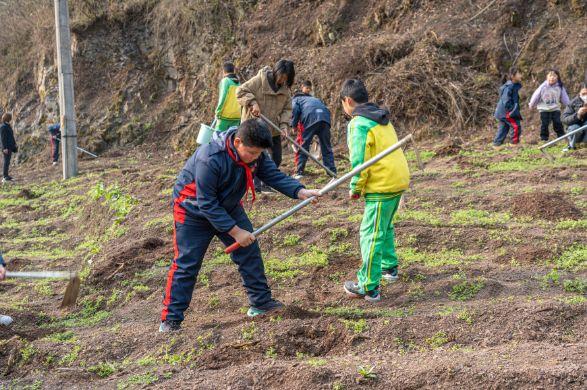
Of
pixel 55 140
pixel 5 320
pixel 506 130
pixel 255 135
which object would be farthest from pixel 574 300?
pixel 55 140

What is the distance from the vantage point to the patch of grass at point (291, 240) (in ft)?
26.1

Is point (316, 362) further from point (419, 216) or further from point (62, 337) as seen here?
point (419, 216)

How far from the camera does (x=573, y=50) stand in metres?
14.5

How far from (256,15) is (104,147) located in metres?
5.71

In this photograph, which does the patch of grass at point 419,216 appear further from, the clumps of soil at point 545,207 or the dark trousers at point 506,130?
the dark trousers at point 506,130

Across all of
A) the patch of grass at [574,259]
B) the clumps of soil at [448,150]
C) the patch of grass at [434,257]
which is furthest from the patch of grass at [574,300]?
the clumps of soil at [448,150]

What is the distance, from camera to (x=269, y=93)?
9.18 m

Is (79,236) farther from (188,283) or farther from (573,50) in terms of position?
(573,50)

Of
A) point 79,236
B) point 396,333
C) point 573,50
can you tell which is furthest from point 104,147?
point 396,333

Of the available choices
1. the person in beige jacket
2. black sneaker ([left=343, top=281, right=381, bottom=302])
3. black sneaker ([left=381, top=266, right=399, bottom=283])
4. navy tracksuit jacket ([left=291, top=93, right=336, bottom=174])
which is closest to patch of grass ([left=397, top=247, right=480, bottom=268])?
black sneaker ([left=381, top=266, right=399, bottom=283])

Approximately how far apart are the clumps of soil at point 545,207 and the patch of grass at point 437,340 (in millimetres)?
3735

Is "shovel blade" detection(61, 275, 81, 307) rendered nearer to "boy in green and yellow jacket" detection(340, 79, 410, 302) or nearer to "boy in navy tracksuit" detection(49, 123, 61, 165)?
"boy in green and yellow jacket" detection(340, 79, 410, 302)

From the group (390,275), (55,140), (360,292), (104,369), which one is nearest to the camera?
(104,369)

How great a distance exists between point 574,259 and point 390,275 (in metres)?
1.77
